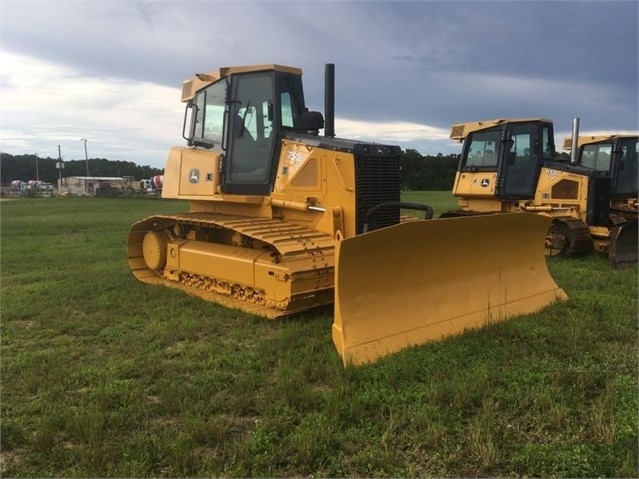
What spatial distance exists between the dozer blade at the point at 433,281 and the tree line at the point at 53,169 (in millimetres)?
91144

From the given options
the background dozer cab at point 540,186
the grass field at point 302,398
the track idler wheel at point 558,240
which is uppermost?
the background dozer cab at point 540,186

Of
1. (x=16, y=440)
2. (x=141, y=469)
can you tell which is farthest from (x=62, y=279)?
(x=141, y=469)

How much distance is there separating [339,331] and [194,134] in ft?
16.1

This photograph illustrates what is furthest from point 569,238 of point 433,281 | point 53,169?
point 53,169

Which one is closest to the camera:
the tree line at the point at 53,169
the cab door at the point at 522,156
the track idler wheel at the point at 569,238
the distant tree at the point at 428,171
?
the track idler wheel at the point at 569,238

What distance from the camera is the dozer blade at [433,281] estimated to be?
16.5 feet

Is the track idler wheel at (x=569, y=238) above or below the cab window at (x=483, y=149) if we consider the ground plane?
below

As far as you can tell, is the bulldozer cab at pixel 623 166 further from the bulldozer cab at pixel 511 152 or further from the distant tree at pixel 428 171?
the distant tree at pixel 428 171

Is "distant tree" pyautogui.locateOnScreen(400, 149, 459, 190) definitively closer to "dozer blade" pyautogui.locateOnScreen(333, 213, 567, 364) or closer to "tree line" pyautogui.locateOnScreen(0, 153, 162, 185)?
"dozer blade" pyautogui.locateOnScreen(333, 213, 567, 364)

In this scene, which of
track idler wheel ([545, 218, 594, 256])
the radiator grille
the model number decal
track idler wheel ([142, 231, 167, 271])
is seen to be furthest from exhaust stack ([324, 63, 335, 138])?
track idler wheel ([545, 218, 594, 256])

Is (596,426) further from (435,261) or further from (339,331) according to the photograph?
(435,261)

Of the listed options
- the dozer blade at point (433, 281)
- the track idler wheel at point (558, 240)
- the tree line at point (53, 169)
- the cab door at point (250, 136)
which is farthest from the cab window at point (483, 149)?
the tree line at point (53, 169)

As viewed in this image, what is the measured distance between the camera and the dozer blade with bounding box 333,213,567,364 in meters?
5.02

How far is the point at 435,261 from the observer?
5734mm
